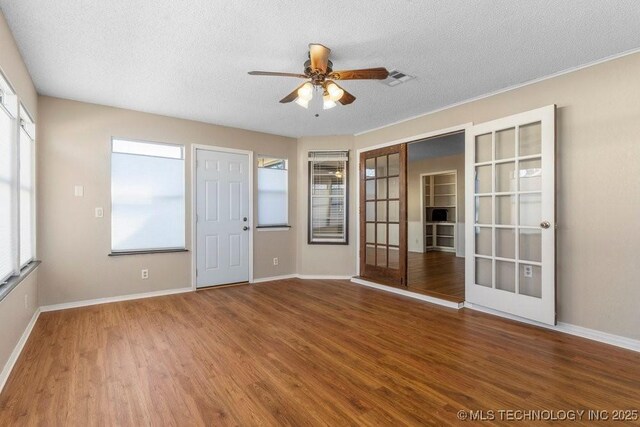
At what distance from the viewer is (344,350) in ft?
8.57

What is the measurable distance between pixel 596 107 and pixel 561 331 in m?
2.14

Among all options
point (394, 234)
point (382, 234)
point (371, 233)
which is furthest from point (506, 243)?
point (371, 233)

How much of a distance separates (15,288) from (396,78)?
3948 mm

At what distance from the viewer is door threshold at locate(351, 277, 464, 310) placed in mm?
3771

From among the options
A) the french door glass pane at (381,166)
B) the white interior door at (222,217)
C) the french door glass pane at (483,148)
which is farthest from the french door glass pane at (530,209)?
the white interior door at (222,217)

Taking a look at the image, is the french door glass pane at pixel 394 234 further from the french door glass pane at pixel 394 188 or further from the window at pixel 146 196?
the window at pixel 146 196

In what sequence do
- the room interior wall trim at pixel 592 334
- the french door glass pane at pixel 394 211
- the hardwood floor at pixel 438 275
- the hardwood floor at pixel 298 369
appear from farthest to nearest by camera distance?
1. the french door glass pane at pixel 394 211
2. the hardwood floor at pixel 438 275
3. the room interior wall trim at pixel 592 334
4. the hardwood floor at pixel 298 369

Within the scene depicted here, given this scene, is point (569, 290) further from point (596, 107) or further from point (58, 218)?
point (58, 218)

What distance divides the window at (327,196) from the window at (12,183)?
3.70 metres

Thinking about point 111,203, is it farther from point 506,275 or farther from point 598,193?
point 598,193

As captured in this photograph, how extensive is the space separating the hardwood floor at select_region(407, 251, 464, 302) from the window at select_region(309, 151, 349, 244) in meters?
1.52

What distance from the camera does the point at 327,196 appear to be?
5.49 metres

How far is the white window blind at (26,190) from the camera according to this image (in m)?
2.94

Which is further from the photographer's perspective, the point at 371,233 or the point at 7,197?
the point at 371,233
